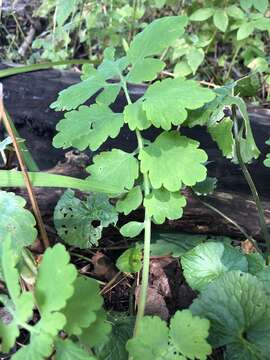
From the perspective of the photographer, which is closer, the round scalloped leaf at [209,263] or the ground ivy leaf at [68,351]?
the ground ivy leaf at [68,351]

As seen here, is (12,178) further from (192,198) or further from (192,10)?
(192,10)

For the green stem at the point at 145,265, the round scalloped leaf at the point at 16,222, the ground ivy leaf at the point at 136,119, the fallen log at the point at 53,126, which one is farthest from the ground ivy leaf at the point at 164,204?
the fallen log at the point at 53,126

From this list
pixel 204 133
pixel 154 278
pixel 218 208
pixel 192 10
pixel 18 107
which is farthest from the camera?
pixel 192 10

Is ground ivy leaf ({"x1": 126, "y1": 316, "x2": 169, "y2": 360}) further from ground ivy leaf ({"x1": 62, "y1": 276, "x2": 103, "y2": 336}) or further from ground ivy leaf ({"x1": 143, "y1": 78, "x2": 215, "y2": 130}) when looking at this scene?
ground ivy leaf ({"x1": 143, "y1": 78, "x2": 215, "y2": 130})

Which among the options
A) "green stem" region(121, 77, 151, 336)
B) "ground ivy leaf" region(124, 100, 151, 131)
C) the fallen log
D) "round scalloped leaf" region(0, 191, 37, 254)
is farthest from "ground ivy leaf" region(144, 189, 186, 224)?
the fallen log

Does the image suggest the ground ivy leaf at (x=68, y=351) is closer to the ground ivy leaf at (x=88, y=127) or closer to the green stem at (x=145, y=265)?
the green stem at (x=145, y=265)

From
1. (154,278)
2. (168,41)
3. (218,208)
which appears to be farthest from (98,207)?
(168,41)

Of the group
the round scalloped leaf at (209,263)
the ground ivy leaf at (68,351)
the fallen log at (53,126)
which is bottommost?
the fallen log at (53,126)
